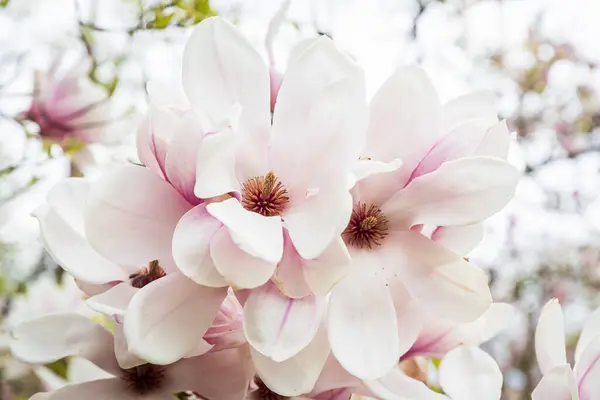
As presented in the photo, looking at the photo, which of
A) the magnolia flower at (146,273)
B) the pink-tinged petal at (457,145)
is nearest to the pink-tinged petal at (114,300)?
the magnolia flower at (146,273)

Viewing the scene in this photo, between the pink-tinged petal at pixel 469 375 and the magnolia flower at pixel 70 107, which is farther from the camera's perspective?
the magnolia flower at pixel 70 107

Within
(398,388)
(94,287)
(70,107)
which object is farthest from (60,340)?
(70,107)

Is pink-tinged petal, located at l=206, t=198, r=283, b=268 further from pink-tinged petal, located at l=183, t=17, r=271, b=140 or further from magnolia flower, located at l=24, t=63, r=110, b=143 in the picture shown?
magnolia flower, located at l=24, t=63, r=110, b=143

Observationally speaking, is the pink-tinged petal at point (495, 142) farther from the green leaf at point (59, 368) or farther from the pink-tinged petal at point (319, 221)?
the green leaf at point (59, 368)

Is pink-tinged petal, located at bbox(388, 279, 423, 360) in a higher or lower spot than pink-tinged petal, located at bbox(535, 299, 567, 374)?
higher

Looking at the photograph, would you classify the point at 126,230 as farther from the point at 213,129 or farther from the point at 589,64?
the point at 589,64

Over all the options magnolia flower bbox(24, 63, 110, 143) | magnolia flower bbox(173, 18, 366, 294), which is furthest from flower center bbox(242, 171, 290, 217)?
magnolia flower bbox(24, 63, 110, 143)
